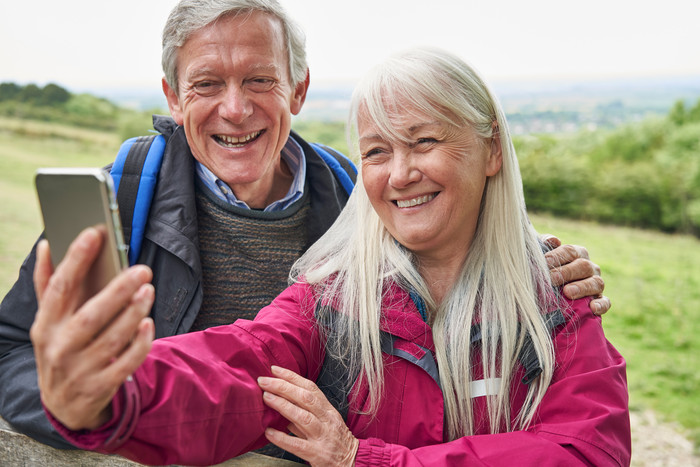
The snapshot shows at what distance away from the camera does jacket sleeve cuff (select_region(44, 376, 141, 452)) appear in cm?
117

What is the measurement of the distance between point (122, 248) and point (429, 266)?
120cm

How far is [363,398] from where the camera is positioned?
1.87 meters

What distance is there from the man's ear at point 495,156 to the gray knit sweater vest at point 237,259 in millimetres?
973

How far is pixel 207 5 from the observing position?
7.79ft

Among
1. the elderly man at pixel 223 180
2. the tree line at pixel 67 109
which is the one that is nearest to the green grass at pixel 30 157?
the tree line at pixel 67 109

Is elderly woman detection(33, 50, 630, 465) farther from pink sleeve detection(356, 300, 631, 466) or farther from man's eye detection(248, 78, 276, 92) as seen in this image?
man's eye detection(248, 78, 276, 92)

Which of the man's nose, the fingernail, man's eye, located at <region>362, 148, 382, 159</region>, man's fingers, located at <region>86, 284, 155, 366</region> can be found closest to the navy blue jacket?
the man's nose

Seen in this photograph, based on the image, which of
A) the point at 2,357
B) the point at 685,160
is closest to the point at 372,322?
the point at 2,357

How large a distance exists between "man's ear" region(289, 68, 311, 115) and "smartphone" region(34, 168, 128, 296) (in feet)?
5.66

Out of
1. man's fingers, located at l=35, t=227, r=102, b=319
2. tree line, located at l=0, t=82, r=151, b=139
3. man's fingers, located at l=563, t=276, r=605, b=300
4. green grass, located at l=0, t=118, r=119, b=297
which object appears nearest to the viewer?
man's fingers, located at l=35, t=227, r=102, b=319

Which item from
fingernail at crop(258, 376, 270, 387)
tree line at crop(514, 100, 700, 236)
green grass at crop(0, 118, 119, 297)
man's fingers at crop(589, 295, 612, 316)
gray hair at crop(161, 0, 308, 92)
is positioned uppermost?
gray hair at crop(161, 0, 308, 92)

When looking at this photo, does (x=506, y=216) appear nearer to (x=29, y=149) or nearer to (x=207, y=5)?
(x=207, y=5)

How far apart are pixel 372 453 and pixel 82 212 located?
0.97m

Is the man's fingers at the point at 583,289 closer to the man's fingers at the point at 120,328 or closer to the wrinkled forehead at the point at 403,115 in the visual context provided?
the wrinkled forehead at the point at 403,115
